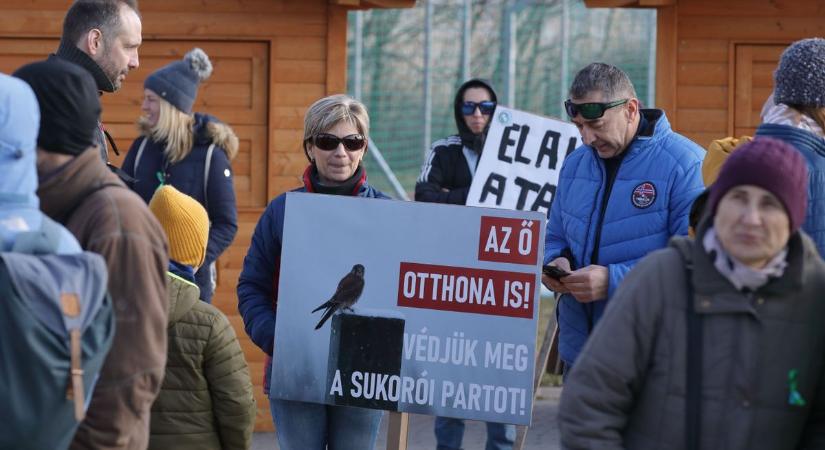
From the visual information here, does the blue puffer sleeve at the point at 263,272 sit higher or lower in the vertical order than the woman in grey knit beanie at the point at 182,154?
lower

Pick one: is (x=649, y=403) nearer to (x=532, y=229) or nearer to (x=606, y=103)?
(x=532, y=229)

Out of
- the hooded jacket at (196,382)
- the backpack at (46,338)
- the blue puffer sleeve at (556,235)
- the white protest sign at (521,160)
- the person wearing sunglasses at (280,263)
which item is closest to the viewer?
the backpack at (46,338)

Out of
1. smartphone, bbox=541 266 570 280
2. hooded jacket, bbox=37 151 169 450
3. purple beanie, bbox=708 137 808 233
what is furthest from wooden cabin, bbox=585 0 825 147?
hooded jacket, bbox=37 151 169 450

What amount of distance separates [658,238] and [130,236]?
7.51 ft

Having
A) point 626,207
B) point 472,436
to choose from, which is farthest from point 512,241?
point 472,436

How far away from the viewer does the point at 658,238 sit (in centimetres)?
489

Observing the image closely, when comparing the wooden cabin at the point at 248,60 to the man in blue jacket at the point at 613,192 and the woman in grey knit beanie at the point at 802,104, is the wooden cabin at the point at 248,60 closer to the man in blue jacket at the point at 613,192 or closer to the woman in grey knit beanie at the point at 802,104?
the man in blue jacket at the point at 613,192

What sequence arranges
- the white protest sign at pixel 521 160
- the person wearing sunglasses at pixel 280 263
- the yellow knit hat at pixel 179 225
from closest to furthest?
the person wearing sunglasses at pixel 280 263 → the yellow knit hat at pixel 179 225 → the white protest sign at pixel 521 160

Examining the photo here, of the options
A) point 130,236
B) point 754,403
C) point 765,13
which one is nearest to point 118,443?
point 130,236

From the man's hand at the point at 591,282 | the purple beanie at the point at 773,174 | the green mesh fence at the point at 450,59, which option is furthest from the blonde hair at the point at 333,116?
the green mesh fence at the point at 450,59

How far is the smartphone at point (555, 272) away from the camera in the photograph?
193 inches

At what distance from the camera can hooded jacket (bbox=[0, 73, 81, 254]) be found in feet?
10.1

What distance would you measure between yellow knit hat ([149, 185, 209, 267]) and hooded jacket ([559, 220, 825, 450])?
215cm

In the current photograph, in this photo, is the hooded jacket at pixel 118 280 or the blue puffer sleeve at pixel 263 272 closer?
the hooded jacket at pixel 118 280
